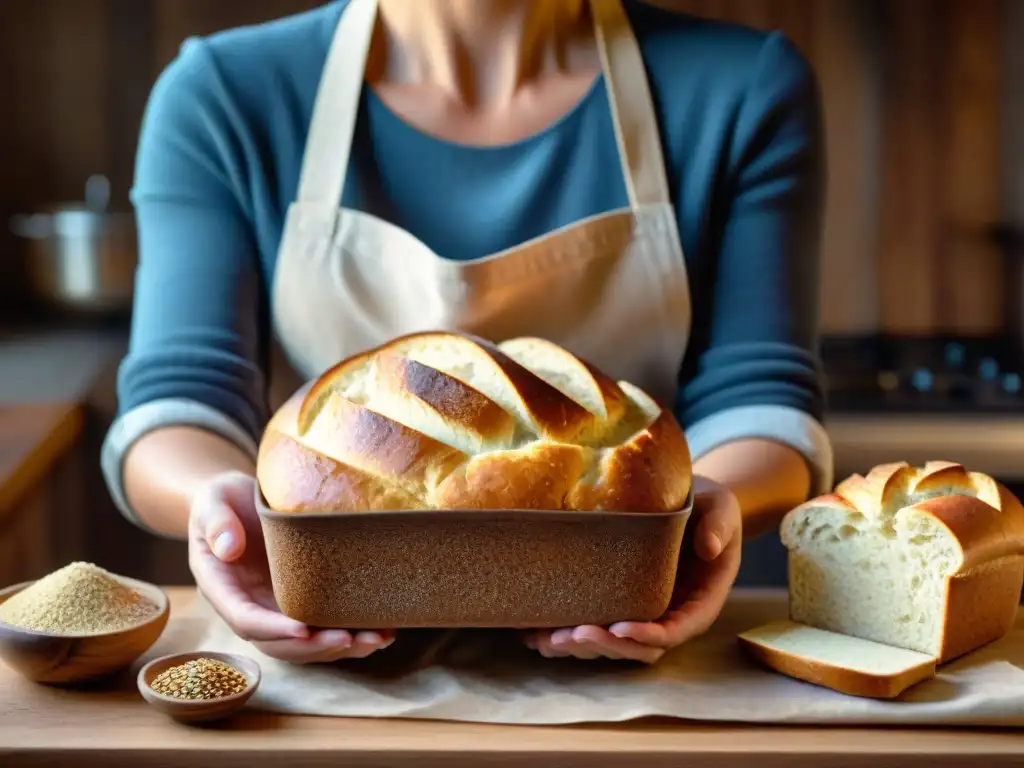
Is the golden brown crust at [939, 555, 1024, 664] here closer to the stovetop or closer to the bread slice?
the bread slice

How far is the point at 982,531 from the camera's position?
3.02 feet

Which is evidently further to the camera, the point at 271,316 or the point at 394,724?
the point at 271,316

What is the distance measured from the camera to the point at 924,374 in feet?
7.38

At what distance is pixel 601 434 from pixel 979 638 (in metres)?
0.36

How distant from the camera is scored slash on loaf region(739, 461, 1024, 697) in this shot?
2.89ft

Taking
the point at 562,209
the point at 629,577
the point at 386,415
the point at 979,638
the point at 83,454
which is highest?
the point at 562,209

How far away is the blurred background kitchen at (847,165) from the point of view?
2.46 metres

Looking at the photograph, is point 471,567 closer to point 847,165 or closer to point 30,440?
point 30,440

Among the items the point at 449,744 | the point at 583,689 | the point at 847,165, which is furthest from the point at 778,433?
the point at 847,165

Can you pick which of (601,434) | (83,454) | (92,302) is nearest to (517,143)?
(601,434)

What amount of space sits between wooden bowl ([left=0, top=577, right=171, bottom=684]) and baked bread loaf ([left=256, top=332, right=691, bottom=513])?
0.50 ft

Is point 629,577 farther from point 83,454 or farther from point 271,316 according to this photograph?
point 83,454

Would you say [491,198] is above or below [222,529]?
above

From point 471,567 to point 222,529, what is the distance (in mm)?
188
